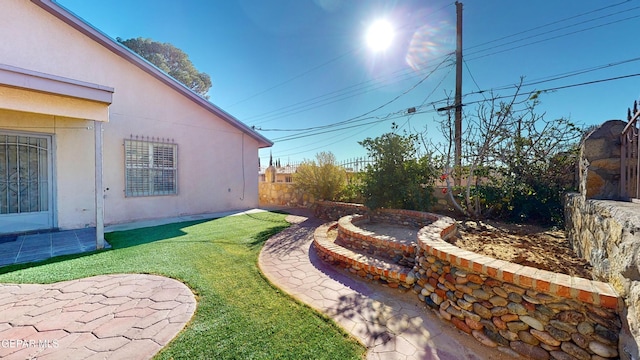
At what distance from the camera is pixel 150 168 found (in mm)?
8727

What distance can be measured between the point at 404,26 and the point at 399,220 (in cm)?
783

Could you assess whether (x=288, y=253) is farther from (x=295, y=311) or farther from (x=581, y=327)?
(x=581, y=327)

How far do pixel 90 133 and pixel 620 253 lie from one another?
11033 millimetres

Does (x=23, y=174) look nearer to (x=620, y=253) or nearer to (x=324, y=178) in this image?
(x=324, y=178)

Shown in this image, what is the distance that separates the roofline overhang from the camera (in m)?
6.91

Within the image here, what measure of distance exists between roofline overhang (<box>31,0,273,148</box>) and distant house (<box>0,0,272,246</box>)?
29mm

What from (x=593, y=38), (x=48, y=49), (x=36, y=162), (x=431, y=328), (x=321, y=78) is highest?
(x=321, y=78)

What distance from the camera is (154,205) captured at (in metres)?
8.79

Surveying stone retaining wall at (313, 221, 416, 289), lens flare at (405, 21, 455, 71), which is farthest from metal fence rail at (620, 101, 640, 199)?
lens flare at (405, 21, 455, 71)

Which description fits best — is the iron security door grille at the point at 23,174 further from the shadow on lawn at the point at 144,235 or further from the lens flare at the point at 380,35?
the lens flare at the point at 380,35

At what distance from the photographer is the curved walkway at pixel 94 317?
89.0 inches

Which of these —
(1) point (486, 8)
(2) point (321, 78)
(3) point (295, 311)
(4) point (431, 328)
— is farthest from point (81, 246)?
(1) point (486, 8)

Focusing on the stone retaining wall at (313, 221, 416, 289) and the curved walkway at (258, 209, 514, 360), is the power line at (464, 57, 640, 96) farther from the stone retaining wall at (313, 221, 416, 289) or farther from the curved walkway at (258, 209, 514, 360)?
the curved walkway at (258, 209, 514, 360)

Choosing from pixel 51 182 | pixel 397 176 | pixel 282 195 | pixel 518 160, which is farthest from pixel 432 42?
pixel 51 182
